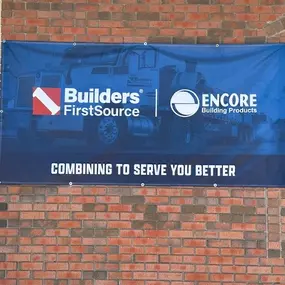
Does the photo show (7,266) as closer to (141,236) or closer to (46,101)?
(141,236)

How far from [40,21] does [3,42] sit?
0.40m

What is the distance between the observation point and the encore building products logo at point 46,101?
15.7ft

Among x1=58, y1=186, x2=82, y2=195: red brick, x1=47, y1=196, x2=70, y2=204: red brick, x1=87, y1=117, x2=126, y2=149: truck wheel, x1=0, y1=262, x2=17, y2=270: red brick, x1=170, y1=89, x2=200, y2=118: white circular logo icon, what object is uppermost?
x1=170, y1=89, x2=200, y2=118: white circular logo icon

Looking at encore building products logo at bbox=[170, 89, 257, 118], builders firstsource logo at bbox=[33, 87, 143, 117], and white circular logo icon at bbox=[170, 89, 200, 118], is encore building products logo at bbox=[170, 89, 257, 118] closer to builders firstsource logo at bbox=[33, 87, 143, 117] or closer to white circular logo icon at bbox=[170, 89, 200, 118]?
white circular logo icon at bbox=[170, 89, 200, 118]

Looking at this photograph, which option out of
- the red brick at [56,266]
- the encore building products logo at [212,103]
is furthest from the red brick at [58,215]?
the encore building products logo at [212,103]

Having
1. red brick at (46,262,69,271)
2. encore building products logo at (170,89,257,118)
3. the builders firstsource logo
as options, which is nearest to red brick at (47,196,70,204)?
red brick at (46,262,69,271)

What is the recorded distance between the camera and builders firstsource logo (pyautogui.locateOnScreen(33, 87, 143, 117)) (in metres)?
4.80

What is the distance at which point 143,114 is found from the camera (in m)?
4.80

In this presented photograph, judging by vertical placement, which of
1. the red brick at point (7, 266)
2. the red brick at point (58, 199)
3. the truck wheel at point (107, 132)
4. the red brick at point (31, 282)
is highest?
the truck wheel at point (107, 132)

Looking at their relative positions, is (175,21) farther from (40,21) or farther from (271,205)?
(271,205)

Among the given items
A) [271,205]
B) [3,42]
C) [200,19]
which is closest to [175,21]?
[200,19]

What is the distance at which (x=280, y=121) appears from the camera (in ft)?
15.7

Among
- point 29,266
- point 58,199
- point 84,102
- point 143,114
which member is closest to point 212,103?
point 143,114

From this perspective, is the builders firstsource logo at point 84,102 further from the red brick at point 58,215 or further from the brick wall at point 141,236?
the red brick at point 58,215
